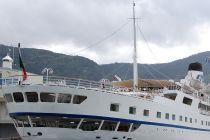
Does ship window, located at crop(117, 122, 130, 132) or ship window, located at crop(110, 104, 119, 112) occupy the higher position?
ship window, located at crop(110, 104, 119, 112)

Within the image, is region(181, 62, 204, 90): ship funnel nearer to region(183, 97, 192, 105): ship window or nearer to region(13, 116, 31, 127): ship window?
region(183, 97, 192, 105): ship window

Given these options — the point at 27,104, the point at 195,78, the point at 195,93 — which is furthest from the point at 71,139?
the point at 195,78

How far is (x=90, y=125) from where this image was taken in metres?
29.0

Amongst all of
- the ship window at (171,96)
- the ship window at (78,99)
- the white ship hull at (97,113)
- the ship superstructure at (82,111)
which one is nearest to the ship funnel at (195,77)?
the ship window at (171,96)

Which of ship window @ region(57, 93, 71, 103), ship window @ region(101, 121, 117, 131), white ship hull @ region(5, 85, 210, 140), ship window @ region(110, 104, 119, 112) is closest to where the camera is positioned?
white ship hull @ region(5, 85, 210, 140)

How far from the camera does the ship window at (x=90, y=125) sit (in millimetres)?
28766

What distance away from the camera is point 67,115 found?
91.9 ft

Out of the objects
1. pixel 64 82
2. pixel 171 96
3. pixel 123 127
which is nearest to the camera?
pixel 64 82

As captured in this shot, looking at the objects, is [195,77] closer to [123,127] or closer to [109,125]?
[123,127]

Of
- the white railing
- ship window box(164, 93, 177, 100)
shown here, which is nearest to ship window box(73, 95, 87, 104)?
the white railing

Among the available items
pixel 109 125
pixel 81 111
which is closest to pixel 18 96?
pixel 81 111

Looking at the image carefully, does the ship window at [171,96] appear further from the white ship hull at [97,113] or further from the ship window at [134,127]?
the ship window at [134,127]

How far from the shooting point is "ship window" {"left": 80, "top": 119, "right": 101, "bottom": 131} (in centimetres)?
2877

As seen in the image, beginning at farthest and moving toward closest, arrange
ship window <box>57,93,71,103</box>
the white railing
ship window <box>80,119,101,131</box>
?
ship window <box>80,119,101,131</box>, the white railing, ship window <box>57,93,71,103</box>
